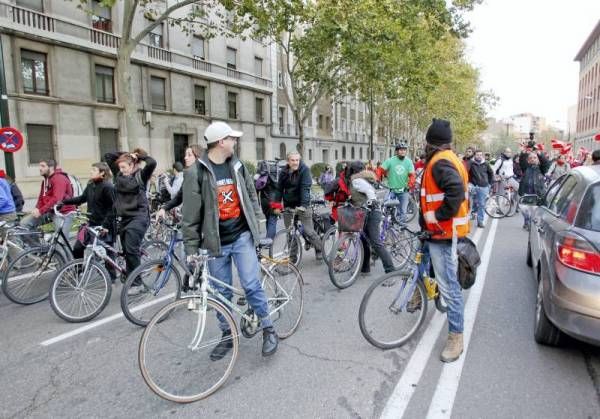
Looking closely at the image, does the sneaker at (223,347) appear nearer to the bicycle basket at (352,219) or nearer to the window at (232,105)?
the bicycle basket at (352,219)

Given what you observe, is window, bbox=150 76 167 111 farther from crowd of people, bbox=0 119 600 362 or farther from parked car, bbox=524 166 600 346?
parked car, bbox=524 166 600 346

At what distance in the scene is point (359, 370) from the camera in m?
3.35

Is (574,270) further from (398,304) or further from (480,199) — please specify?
(480,199)

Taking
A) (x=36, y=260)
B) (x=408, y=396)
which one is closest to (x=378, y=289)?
(x=408, y=396)

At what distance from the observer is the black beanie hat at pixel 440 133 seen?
3.42 meters

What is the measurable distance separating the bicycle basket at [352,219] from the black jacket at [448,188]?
2.06 meters

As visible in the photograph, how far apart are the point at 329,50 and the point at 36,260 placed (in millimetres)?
17184

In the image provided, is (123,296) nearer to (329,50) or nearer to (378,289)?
(378,289)

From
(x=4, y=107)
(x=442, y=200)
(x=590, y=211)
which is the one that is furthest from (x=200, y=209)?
(x=4, y=107)

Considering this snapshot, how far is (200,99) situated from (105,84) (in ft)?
22.3

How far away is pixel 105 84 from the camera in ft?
68.0

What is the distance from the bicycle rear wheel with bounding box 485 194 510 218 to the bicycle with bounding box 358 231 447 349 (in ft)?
29.0

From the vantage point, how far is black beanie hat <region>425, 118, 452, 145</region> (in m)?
3.42

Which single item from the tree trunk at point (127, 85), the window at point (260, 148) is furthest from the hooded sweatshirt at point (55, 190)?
the window at point (260, 148)
